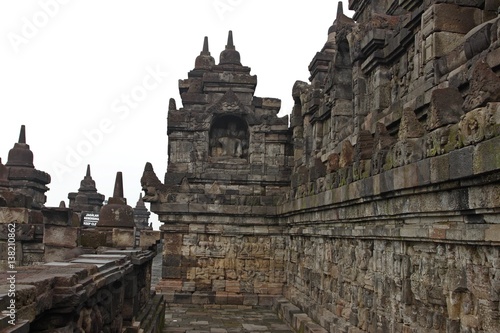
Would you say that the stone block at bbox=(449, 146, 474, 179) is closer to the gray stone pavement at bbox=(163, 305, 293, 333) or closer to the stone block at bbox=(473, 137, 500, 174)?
the stone block at bbox=(473, 137, 500, 174)

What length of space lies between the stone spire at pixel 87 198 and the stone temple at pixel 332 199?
10.0 metres

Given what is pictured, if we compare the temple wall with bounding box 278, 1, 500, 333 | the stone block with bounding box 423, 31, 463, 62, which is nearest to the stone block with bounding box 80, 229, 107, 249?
the temple wall with bounding box 278, 1, 500, 333

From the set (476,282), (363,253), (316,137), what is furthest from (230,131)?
(476,282)

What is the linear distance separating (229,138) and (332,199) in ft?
31.4

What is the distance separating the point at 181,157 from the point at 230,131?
2035 millimetres

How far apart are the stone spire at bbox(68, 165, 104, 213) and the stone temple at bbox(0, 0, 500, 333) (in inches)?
395

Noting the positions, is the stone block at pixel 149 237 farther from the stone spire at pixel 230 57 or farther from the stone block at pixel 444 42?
the stone spire at pixel 230 57

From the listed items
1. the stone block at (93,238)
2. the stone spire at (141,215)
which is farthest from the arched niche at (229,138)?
the stone spire at (141,215)

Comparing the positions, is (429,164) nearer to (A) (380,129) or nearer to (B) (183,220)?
(A) (380,129)

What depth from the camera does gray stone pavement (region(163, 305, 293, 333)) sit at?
40.7 ft

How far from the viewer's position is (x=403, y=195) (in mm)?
6203

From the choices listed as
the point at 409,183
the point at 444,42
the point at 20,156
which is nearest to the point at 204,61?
the point at 20,156

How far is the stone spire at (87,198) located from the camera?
97.9 ft

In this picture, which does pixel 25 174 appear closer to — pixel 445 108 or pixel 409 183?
pixel 409 183
